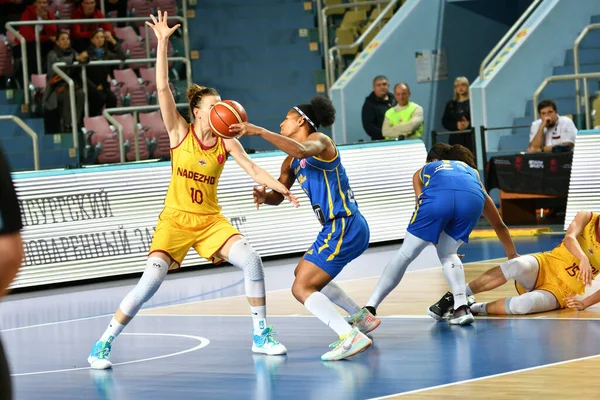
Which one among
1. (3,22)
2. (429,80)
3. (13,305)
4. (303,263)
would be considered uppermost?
(3,22)

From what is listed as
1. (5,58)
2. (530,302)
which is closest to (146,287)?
(530,302)

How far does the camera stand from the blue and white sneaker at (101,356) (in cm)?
784

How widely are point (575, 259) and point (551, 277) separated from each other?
292 mm

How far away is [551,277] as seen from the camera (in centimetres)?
911

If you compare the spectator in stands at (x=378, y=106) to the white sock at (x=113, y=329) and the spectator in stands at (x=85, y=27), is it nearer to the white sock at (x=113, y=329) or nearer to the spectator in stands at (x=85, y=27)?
the spectator in stands at (x=85, y=27)

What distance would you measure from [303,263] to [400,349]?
2.87 feet

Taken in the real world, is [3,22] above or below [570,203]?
above

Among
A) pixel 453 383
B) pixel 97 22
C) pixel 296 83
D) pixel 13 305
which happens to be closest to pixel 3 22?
pixel 97 22

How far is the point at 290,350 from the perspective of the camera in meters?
8.24

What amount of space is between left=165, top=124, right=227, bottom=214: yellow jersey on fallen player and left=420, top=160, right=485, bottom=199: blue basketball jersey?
1944 millimetres

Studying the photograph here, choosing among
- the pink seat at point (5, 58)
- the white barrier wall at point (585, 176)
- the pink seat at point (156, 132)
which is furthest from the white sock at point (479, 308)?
the pink seat at point (5, 58)

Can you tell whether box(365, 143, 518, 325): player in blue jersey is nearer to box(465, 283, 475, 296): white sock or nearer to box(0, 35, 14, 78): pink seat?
box(465, 283, 475, 296): white sock

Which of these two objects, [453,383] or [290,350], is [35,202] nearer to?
[290,350]

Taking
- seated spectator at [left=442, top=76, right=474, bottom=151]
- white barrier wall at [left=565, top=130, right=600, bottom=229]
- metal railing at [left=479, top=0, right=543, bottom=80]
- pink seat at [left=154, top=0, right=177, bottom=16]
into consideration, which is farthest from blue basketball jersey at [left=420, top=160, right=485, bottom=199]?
pink seat at [left=154, top=0, right=177, bottom=16]
